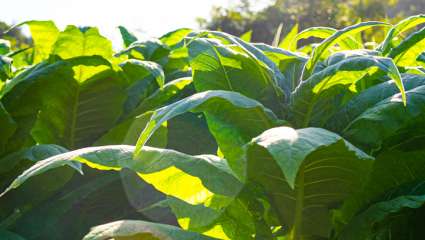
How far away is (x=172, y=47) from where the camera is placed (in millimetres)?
3287

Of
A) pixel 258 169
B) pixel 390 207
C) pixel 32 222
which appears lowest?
pixel 32 222

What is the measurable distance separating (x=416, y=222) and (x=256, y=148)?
540mm

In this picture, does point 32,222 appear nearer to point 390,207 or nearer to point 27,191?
point 27,191

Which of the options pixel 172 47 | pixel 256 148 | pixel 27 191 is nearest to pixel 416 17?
pixel 256 148

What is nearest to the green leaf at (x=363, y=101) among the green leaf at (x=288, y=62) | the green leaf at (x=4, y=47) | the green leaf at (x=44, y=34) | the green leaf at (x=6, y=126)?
the green leaf at (x=288, y=62)

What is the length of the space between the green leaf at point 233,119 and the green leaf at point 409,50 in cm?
49

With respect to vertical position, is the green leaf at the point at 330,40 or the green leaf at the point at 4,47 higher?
the green leaf at the point at 330,40

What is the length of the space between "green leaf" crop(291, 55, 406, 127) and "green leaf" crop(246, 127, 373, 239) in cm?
20

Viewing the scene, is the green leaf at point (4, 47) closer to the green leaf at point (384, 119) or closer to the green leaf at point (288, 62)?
the green leaf at point (288, 62)

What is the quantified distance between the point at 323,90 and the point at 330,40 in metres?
0.13

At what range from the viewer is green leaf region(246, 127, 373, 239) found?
1.55m

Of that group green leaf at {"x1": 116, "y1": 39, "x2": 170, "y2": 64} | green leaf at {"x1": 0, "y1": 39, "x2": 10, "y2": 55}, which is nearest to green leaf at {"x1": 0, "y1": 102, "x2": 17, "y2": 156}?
green leaf at {"x1": 116, "y1": 39, "x2": 170, "y2": 64}

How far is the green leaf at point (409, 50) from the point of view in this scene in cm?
193

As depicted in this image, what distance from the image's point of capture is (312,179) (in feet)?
5.65
